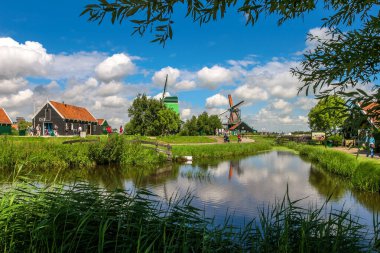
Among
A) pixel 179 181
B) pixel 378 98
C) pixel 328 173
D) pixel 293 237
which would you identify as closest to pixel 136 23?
pixel 378 98

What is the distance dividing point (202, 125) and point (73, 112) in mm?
25923

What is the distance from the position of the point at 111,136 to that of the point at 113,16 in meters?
18.8

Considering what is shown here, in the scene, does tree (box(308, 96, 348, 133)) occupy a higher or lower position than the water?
higher

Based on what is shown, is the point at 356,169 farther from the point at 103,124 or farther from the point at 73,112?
the point at 103,124

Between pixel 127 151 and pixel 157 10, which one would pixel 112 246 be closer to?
pixel 157 10

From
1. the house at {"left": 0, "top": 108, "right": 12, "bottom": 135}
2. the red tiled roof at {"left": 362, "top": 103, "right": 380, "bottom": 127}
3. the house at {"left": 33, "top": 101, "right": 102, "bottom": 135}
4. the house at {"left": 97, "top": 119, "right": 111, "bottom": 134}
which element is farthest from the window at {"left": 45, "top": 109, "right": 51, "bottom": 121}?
the red tiled roof at {"left": 362, "top": 103, "right": 380, "bottom": 127}

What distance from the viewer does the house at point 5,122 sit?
43.6 meters

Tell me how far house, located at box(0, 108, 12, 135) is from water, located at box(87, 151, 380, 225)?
35.0 metres

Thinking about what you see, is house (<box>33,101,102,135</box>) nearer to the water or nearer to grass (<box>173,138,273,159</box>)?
grass (<box>173,138,273,159</box>)

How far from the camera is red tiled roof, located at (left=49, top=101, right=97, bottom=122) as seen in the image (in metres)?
43.6

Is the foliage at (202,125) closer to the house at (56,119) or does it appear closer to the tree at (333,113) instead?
the house at (56,119)

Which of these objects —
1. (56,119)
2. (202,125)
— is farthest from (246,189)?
(202,125)

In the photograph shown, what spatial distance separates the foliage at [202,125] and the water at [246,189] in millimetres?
39892

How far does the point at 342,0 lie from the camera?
3.70 m
